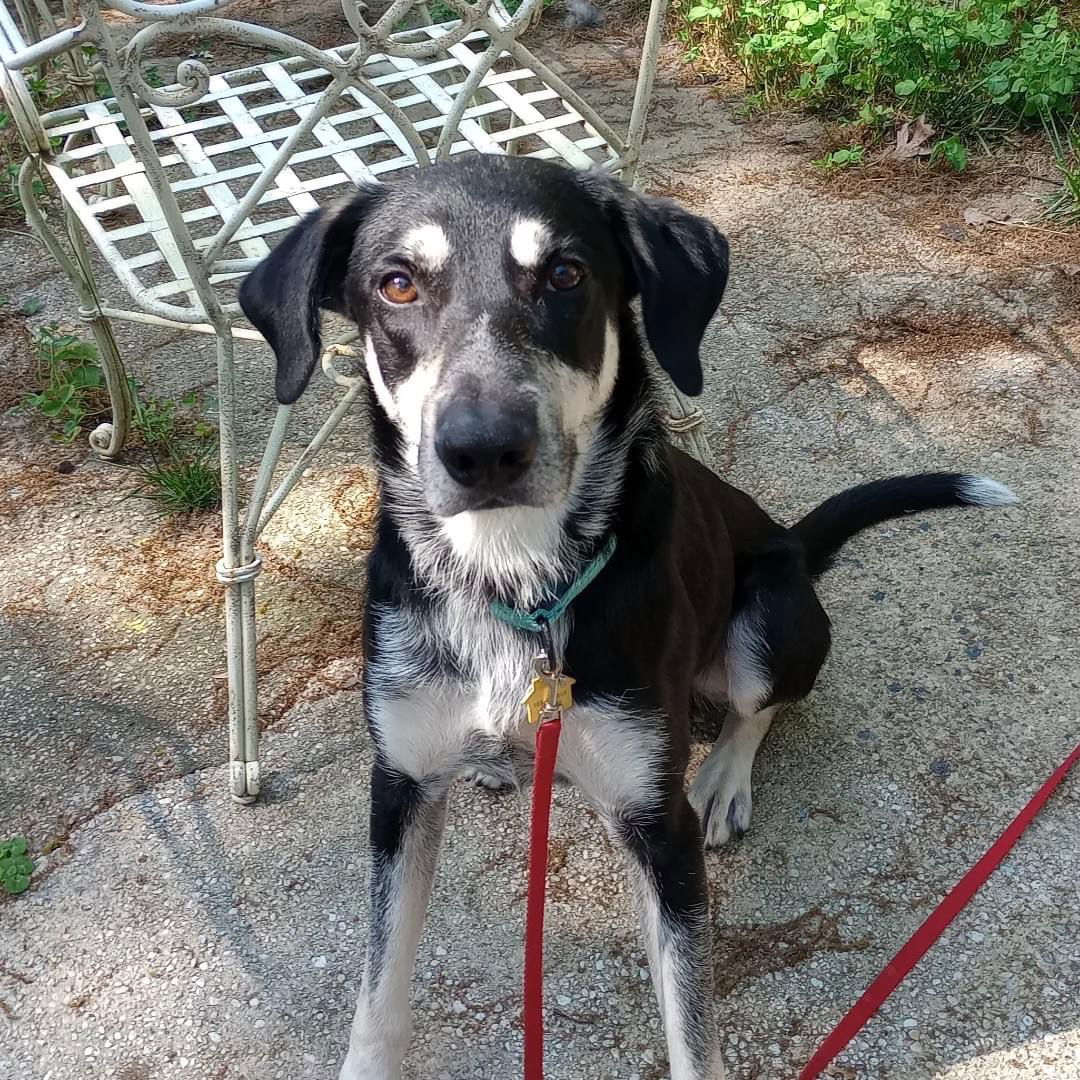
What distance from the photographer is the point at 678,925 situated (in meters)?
2.06

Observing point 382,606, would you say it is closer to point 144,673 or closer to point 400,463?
point 400,463

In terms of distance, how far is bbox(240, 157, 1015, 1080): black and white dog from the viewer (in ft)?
6.26

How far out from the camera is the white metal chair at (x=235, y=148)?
7.18 ft

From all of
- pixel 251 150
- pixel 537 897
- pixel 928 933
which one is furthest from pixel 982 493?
pixel 251 150

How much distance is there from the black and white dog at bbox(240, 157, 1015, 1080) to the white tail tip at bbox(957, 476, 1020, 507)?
1.17 meters

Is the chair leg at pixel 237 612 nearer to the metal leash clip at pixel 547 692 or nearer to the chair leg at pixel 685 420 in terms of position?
Result: the metal leash clip at pixel 547 692

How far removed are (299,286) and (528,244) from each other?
0.45 metres

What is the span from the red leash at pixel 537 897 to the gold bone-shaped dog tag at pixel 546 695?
3 centimetres

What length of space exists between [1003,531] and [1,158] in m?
4.88

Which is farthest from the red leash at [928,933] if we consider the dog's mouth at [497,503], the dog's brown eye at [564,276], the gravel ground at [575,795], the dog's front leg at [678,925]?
the dog's brown eye at [564,276]

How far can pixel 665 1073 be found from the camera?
7.20 ft

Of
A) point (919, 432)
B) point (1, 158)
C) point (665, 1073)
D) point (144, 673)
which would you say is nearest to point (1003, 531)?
point (919, 432)

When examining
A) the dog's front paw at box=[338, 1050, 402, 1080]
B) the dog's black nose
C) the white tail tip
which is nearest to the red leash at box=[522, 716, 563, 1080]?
the dog's front paw at box=[338, 1050, 402, 1080]

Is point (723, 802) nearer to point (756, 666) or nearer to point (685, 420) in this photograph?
point (756, 666)
